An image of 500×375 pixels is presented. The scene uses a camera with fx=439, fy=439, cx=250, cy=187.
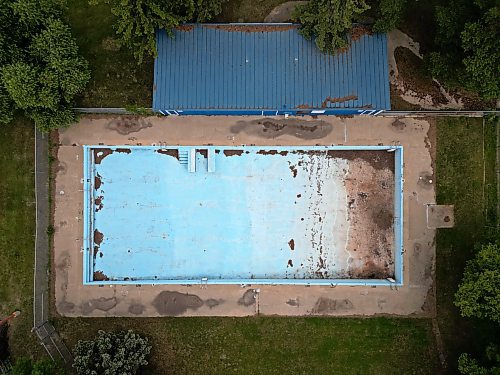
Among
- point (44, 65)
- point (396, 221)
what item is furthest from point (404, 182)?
point (44, 65)

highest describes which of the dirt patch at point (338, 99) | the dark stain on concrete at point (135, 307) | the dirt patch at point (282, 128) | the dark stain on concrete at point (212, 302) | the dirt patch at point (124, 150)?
the dirt patch at point (338, 99)

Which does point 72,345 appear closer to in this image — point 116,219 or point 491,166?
point 116,219

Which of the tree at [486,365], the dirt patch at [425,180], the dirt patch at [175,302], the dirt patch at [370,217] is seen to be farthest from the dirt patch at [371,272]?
the dirt patch at [175,302]

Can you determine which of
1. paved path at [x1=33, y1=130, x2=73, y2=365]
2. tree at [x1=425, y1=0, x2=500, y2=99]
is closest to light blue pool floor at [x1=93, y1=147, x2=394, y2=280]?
paved path at [x1=33, y1=130, x2=73, y2=365]

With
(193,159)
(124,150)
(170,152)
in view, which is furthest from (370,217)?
(124,150)

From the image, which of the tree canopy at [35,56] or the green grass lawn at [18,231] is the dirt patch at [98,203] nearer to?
the green grass lawn at [18,231]

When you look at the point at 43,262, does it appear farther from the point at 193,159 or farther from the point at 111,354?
the point at 193,159
